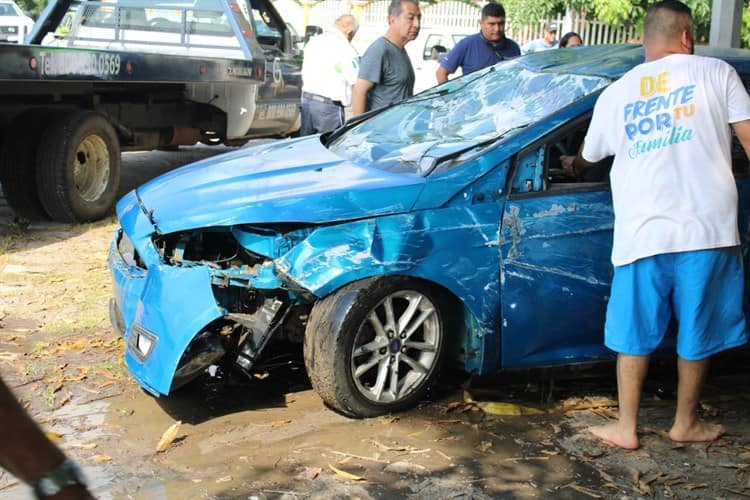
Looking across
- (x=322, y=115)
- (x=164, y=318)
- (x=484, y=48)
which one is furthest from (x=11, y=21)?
(x=164, y=318)

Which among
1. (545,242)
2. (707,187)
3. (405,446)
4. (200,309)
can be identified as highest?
(707,187)

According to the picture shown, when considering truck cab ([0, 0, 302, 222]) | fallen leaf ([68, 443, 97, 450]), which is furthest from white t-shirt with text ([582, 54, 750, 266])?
truck cab ([0, 0, 302, 222])

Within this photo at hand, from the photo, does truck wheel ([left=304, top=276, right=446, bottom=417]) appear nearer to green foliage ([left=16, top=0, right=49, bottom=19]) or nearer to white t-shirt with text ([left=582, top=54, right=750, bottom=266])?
white t-shirt with text ([left=582, top=54, right=750, bottom=266])

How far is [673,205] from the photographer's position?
155 inches

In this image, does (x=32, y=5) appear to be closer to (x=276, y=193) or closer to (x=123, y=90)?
(x=123, y=90)

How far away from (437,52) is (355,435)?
10.7 meters

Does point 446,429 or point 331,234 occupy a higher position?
point 331,234

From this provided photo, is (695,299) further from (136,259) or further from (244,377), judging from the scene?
(136,259)

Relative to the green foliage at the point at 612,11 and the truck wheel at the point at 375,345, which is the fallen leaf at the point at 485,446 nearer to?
the truck wheel at the point at 375,345

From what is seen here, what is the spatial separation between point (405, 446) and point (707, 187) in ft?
5.32

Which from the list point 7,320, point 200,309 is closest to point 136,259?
point 200,309

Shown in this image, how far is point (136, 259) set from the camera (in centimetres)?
473

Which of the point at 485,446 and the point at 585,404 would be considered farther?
the point at 585,404

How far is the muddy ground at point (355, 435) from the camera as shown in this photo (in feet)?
12.4
